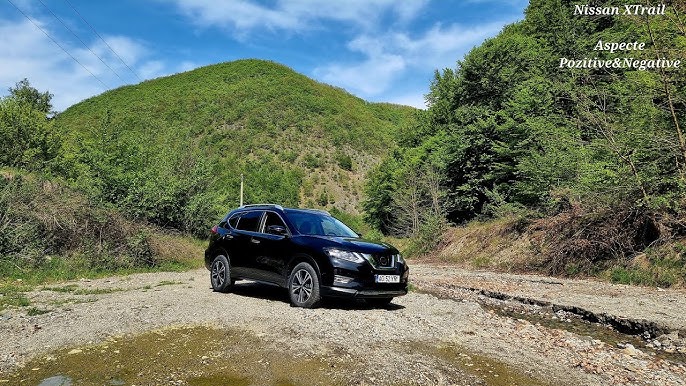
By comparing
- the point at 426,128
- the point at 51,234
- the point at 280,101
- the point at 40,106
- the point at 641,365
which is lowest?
the point at 641,365

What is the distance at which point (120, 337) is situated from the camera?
588 cm

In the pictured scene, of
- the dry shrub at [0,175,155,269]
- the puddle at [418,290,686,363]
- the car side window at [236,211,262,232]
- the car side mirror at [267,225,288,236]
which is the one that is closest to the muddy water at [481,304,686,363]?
the puddle at [418,290,686,363]

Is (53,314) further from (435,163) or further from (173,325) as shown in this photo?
(435,163)

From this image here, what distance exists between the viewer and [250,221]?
9.84 m

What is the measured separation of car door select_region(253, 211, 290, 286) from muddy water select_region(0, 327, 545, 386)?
2.71m

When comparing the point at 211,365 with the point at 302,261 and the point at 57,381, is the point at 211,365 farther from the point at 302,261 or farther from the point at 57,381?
the point at 302,261

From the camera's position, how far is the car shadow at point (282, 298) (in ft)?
28.0

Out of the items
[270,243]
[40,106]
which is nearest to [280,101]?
[40,106]

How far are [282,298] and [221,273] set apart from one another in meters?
1.62

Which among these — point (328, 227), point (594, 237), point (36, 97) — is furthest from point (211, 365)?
point (36, 97)

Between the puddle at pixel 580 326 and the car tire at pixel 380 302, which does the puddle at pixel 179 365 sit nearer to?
the car tire at pixel 380 302

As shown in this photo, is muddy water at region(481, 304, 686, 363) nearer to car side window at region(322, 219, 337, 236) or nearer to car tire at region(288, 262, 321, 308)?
car side window at region(322, 219, 337, 236)

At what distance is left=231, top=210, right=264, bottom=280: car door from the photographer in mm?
9250

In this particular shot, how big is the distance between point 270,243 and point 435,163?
2398cm
